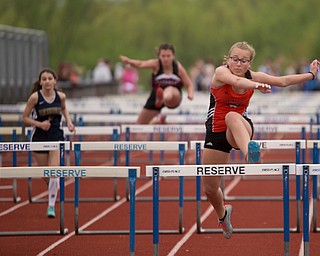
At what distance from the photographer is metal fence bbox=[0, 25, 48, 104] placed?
24516mm

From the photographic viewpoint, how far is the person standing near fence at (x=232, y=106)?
9.70 m

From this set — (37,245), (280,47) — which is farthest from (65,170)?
(280,47)

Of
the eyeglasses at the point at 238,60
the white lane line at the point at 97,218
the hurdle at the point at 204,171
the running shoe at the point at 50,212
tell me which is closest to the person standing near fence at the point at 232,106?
the eyeglasses at the point at 238,60

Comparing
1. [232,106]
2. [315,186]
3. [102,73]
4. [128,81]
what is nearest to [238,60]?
[232,106]

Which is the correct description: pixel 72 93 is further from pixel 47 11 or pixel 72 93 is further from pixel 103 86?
pixel 47 11

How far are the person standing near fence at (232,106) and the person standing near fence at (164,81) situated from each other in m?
5.67

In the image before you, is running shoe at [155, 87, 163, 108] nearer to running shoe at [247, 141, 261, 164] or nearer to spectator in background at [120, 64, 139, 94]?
running shoe at [247, 141, 261, 164]

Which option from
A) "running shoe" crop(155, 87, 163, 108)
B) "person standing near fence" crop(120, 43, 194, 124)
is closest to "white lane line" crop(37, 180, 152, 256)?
"person standing near fence" crop(120, 43, 194, 124)

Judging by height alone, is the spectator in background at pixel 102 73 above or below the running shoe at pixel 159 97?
above

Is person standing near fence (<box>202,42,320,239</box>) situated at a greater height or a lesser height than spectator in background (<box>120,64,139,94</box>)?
lesser

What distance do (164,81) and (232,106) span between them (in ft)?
20.2

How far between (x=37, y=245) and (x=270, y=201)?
4493 millimetres

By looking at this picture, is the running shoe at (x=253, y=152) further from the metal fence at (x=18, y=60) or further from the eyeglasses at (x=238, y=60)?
the metal fence at (x=18, y=60)

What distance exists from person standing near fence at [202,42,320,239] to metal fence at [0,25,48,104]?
14526 millimetres
